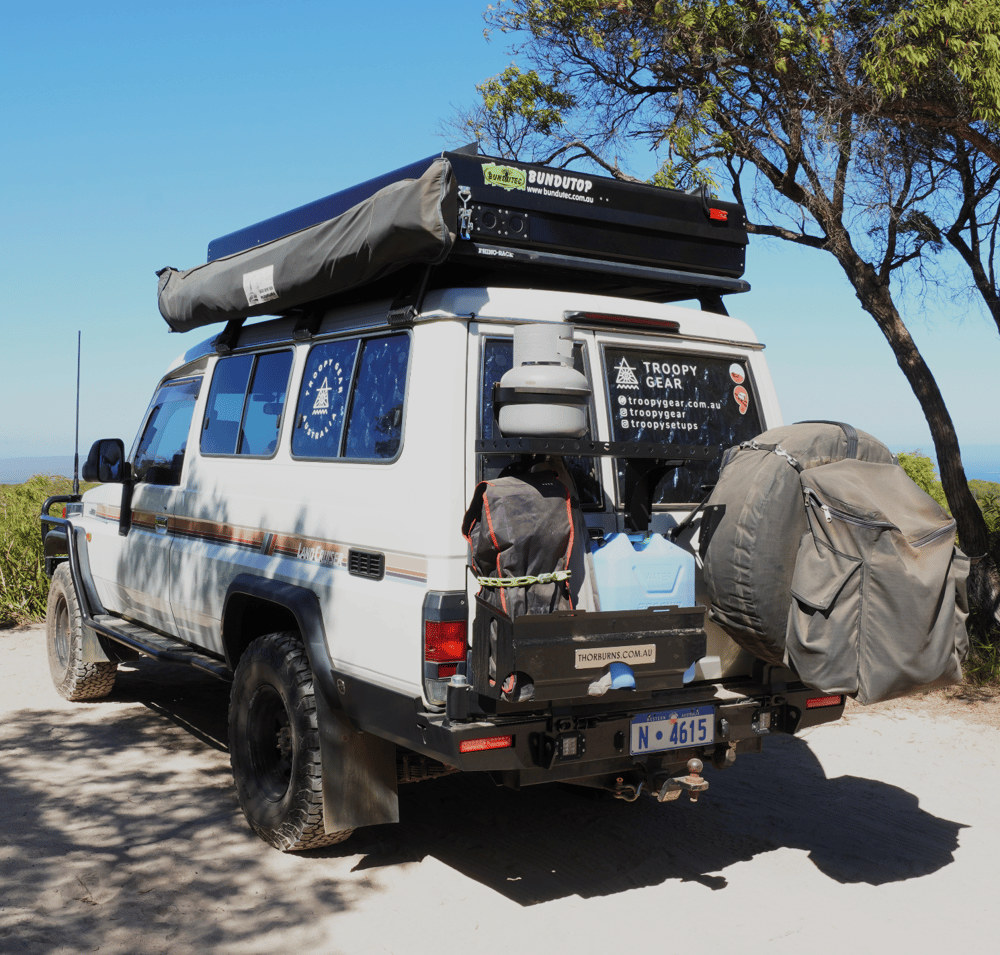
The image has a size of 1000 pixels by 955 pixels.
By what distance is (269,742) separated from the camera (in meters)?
4.73

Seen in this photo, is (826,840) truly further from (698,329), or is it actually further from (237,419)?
(237,419)

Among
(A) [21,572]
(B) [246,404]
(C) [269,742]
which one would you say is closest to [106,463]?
(B) [246,404]

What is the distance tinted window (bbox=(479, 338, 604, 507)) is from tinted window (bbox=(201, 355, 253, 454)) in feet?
6.11

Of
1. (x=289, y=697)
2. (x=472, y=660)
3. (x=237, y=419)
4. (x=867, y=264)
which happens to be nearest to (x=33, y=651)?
(x=237, y=419)

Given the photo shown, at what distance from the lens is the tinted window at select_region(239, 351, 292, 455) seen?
4.97 meters

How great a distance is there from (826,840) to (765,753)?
1527mm

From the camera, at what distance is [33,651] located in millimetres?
9258

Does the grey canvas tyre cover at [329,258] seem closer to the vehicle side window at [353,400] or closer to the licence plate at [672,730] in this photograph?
the vehicle side window at [353,400]

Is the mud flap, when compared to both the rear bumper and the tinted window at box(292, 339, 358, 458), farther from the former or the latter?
the tinted window at box(292, 339, 358, 458)

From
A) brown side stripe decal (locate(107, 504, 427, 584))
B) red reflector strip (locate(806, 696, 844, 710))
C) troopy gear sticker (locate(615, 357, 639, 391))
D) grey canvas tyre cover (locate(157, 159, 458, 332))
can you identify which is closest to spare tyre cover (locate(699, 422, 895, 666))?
red reflector strip (locate(806, 696, 844, 710))

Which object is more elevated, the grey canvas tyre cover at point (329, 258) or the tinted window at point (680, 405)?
A: the grey canvas tyre cover at point (329, 258)

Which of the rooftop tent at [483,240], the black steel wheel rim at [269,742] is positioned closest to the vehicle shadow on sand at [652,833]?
the black steel wheel rim at [269,742]

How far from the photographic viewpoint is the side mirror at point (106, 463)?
20.8 ft

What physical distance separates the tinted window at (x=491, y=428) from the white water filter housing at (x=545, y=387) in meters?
0.21
